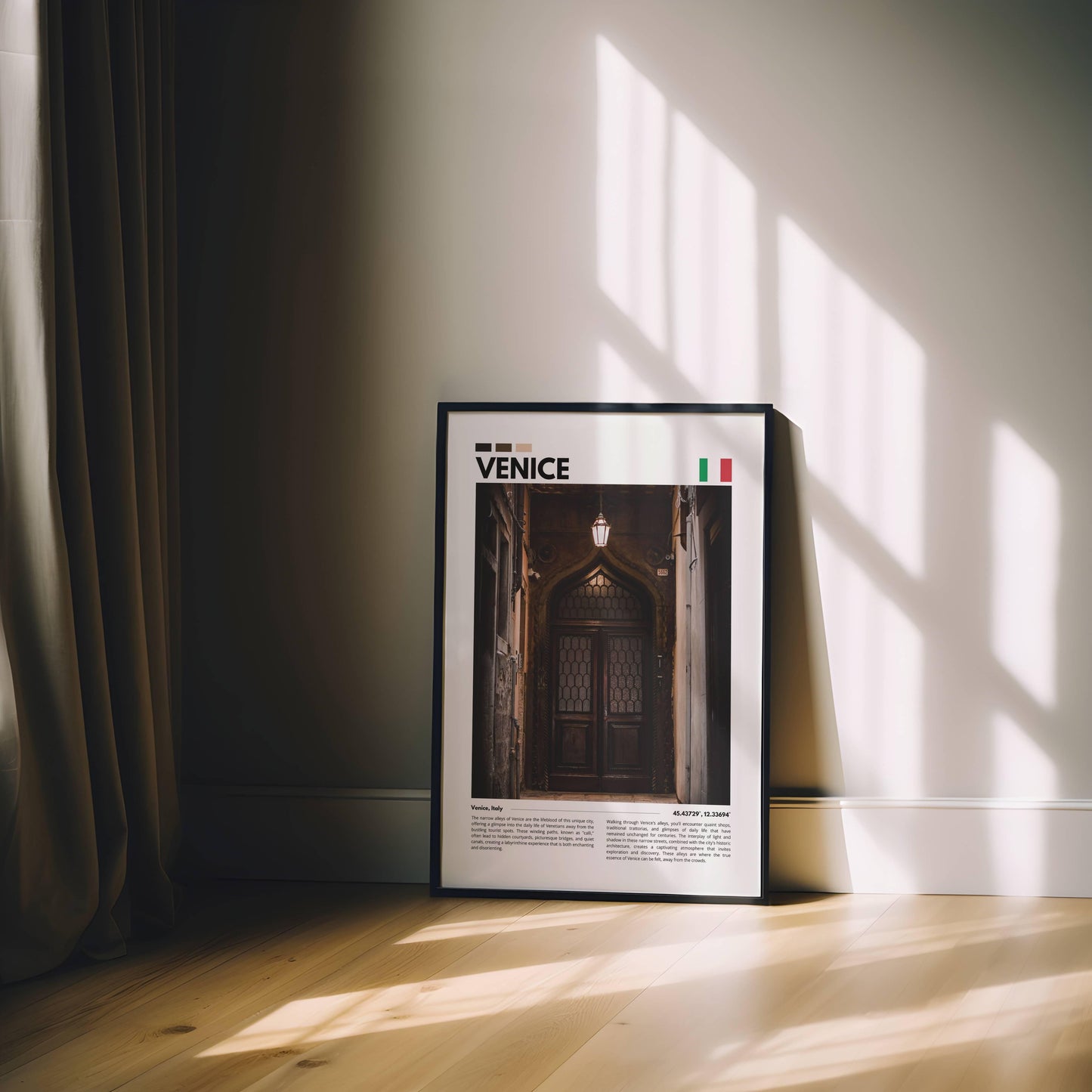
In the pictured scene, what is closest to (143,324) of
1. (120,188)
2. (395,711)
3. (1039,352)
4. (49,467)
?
(120,188)

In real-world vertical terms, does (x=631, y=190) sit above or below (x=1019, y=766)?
above

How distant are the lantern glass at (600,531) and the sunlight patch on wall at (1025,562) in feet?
2.75

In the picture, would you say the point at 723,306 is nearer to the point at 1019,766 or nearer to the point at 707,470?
the point at 707,470

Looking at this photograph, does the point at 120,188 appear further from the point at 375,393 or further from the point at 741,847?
the point at 741,847

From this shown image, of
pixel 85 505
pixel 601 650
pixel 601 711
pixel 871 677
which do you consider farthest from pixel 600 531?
pixel 85 505

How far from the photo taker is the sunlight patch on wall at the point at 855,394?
2127mm

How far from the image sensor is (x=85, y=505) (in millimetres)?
1712

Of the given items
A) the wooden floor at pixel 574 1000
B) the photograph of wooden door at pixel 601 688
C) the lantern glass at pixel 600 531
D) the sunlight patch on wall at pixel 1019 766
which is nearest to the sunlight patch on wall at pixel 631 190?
the lantern glass at pixel 600 531

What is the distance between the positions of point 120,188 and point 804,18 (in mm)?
1485

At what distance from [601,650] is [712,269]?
88 cm

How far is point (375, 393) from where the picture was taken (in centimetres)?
222

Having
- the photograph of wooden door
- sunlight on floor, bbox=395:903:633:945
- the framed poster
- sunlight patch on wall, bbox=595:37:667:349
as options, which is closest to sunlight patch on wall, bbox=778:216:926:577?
the framed poster

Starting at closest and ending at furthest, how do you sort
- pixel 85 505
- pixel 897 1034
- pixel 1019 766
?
pixel 897 1034 → pixel 85 505 → pixel 1019 766

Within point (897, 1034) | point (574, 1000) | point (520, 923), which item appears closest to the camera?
point (897, 1034)
